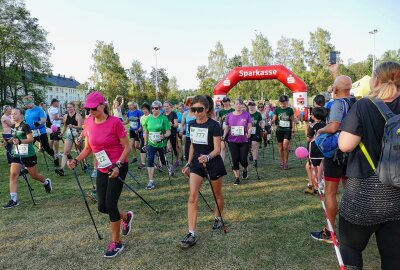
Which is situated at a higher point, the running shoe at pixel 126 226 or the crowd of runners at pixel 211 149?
the crowd of runners at pixel 211 149

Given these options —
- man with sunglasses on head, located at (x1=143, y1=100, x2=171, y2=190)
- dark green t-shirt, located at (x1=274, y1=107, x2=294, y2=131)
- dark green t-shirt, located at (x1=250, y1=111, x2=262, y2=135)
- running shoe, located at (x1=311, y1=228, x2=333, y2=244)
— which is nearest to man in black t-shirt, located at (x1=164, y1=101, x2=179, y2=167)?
man with sunglasses on head, located at (x1=143, y1=100, x2=171, y2=190)

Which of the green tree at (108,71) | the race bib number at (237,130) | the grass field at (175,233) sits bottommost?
the grass field at (175,233)

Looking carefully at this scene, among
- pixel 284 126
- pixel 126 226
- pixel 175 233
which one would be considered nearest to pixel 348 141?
pixel 175 233

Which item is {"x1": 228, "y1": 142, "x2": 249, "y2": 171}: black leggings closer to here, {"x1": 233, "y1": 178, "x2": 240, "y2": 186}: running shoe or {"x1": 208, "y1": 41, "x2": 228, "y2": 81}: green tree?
{"x1": 233, "y1": 178, "x2": 240, "y2": 186}: running shoe

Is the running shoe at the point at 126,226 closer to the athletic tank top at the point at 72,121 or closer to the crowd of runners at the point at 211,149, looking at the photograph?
the crowd of runners at the point at 211,149

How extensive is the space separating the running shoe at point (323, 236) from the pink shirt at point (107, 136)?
110 inches

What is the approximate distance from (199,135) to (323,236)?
217 cm

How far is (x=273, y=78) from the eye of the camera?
63.2 feet

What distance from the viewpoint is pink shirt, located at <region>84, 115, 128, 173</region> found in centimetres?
391

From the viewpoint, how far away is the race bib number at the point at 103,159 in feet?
12.8

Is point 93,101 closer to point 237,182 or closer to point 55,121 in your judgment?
point 237,182

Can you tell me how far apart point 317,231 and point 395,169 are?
2786mm

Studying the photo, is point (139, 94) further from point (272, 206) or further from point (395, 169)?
point (395, 169)

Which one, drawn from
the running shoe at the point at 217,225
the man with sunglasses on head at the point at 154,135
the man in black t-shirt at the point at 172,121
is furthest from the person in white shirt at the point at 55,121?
the running shoe at the point at 217,225
